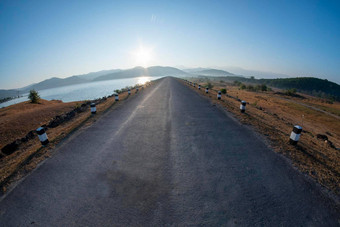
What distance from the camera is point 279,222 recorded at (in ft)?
7.57

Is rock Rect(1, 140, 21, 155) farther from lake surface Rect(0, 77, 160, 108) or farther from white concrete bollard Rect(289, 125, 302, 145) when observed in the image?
lake surface Rect(0, 77, 160, 108)

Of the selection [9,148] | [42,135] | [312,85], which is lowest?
[9,148]

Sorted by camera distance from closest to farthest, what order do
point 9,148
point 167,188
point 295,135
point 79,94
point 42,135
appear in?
point 167,188
point 295,135
point 42,135
point 9,148
point 79,94

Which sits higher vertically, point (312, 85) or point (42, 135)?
point (312, 85)

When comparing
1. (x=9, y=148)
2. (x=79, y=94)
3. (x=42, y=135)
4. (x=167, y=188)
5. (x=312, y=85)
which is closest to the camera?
(x=167, y=188)

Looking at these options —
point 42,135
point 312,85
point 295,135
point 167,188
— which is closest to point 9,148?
point 42,135

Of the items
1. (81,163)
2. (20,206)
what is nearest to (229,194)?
(81,163)

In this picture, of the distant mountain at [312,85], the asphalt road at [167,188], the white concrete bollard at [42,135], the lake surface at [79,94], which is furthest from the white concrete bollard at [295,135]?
the distant mountain at [312,85]

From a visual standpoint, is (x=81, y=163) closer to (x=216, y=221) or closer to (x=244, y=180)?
(x=216, y=221)

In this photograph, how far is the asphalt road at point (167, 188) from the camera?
2.44m

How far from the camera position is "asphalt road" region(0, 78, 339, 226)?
2436mm

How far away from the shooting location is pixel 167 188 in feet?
9.99

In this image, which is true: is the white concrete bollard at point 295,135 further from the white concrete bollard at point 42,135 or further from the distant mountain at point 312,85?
the distant mountain at point 312,85

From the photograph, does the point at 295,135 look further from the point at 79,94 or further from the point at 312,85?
the point at 312,85
